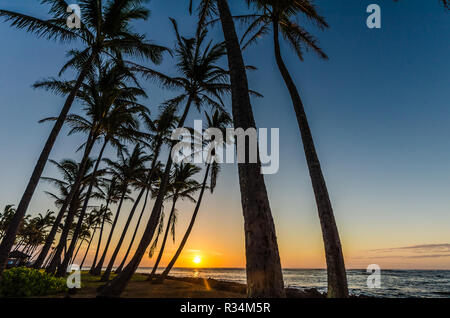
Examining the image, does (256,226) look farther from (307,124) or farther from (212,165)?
(212,165)

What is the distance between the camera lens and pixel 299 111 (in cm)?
644

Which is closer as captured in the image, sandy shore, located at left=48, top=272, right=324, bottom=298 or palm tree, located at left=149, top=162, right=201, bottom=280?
sandy shore, located at left=48, top=272, right=324, bottom=298

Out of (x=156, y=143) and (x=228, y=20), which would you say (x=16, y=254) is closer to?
(x=156, y=143)

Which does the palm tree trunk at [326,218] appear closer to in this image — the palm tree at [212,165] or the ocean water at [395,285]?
the palm tree at [212,165]

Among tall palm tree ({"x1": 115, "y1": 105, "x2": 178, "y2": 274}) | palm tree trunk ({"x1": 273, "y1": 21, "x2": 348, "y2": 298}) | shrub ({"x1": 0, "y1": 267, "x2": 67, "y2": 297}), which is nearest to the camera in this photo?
palm tree trunk ({"x1": 273, "y1": 21, "x2": 348, "y2": 298})

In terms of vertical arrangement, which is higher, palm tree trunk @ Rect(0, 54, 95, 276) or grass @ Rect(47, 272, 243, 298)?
palm tree trunk @ Rect(0, 54, 95, 276)

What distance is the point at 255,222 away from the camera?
9.94 ft

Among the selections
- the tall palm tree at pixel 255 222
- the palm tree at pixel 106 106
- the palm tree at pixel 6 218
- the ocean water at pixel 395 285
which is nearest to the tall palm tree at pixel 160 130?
the palm tree at pixel 106 106

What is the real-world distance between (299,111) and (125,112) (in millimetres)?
9800

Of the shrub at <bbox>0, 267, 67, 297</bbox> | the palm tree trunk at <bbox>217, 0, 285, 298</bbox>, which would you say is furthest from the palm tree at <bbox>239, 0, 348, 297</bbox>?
the shrub at <bbox>0, 267, 67, 297</bbox>

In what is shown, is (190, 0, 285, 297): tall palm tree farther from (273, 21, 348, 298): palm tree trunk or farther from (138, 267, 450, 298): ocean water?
(138, 267, 450, 298): ocean water

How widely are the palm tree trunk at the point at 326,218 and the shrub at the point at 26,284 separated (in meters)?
9.34

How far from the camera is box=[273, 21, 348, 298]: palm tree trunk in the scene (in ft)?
15.0
